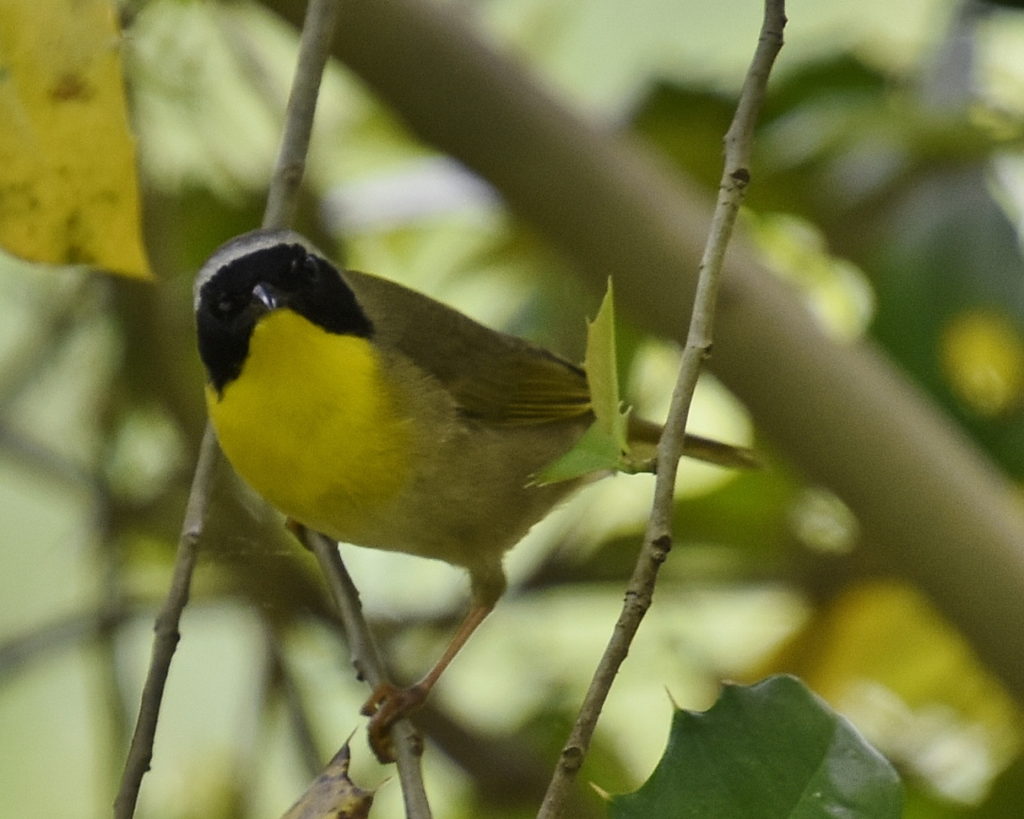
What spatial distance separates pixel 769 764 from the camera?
4.16 feet

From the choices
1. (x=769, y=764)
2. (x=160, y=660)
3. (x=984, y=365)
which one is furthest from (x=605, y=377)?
(x=984, y=365)

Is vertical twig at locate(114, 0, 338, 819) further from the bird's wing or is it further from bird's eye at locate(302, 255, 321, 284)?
the bird's wing

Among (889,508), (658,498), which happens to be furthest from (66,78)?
(889,508)

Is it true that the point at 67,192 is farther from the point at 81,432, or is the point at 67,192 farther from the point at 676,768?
the point at 81,432

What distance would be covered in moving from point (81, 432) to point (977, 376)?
75.2 inches

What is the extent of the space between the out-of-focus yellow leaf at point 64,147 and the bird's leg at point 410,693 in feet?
2.58

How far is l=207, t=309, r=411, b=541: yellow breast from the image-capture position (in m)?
2.12

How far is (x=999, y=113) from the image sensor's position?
9.87 ft

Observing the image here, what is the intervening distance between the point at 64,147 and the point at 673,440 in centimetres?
74

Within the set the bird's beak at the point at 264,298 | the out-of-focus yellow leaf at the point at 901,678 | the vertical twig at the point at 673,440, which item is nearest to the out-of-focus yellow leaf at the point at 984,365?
the out-of-focus yellow leaf at the point at 901,678

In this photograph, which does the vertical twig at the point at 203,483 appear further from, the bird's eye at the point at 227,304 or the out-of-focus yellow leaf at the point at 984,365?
the out-of-focus yellow leaf at the point at 984,365

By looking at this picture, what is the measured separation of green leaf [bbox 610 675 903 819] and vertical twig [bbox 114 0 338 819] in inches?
20.5

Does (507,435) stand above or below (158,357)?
below

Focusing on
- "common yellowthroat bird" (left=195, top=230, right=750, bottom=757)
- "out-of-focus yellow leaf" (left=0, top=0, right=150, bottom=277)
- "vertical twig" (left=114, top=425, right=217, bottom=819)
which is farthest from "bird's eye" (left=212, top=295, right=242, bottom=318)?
"out-of-focus yellow leaf" (left=0, top=0, right=150, bottom=277)
